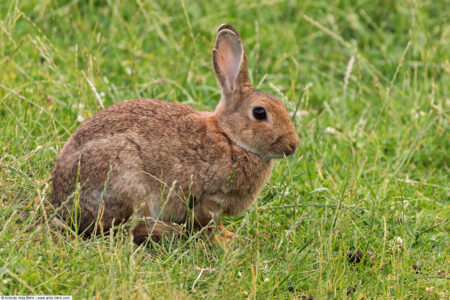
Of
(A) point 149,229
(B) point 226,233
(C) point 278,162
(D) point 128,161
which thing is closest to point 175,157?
(D) point 128,161

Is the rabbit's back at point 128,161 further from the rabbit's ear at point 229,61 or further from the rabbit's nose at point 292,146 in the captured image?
the rabbit's nose at point 292,146

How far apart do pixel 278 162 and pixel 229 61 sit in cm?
97

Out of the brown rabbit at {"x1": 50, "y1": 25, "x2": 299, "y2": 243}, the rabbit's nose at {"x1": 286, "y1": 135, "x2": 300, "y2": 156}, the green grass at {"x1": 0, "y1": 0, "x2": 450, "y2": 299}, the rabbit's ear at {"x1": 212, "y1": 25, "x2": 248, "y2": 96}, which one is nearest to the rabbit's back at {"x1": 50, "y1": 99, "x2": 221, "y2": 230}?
the brown rabbit at {"x1": 50, "y1": 25, "x2": 299, "y2": 243}

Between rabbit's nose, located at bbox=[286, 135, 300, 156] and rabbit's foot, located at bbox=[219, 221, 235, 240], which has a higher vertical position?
rabbit's nose, located at bbox=[286, 135, 300, 156]

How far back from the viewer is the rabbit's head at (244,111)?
4480 millimetres

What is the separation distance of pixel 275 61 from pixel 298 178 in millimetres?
2176

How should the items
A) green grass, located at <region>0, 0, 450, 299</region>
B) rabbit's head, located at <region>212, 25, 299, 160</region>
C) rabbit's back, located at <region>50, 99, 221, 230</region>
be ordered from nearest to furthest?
green grass, located at <region>0, 0, 450, 299</region>, rabbit's back, located at <region>50, 99, 221, 230</region>, rabbit's head, located at <region>212, 25, 299, 160</region>

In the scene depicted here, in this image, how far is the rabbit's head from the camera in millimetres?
4480

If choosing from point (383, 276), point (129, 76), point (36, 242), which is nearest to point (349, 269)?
point (383, 276)

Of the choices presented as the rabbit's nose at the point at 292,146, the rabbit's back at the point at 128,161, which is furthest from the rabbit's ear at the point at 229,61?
the rabbit's nose at the point at 292,146

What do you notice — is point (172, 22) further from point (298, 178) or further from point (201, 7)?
point (298, 178)

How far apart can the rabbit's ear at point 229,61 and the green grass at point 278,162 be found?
2.03 ft

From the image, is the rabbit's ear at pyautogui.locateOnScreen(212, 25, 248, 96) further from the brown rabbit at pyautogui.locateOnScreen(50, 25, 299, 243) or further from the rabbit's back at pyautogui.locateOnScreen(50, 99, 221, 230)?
the rabbit's back at pyautogui.locateOnScreen(50, 99, 221, 230)

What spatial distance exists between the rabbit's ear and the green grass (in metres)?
0.62
